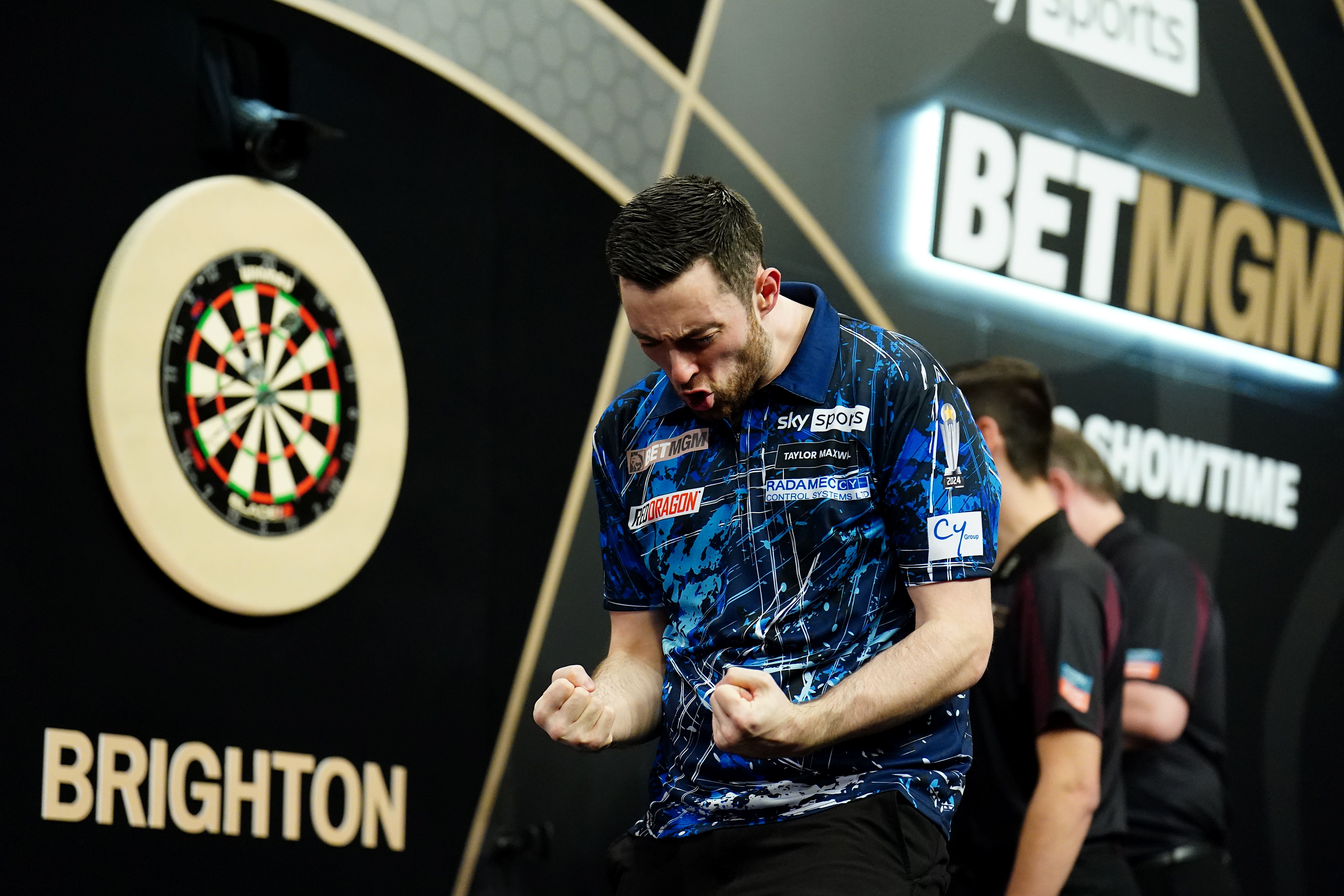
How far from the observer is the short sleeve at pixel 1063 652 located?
3252 mm

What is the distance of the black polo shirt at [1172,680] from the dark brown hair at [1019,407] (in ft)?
2.91

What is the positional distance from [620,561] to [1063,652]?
1.35 metres

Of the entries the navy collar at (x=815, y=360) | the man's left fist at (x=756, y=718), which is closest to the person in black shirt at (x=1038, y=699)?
the navy collar at (x=815, y=360)

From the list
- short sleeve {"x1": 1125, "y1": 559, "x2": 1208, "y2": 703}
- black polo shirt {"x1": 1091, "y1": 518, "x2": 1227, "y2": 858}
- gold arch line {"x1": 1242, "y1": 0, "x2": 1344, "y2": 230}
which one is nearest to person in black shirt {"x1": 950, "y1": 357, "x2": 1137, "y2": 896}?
black polo shirt {"x1": 1091, "y1": 518, "x2": 1227, "y2": 858}

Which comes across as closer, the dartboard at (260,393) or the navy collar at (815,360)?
the navy collar at (815,360)

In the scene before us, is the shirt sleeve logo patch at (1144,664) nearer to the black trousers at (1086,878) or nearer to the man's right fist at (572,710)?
the black trousers at (1086,878)

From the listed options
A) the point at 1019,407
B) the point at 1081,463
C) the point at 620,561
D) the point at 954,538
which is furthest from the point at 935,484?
the point at 1081,463

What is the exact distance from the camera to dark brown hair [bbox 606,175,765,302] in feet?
6.55

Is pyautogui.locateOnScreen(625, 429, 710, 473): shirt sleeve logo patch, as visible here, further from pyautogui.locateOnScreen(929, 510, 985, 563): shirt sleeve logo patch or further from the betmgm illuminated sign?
the betmgm illuminated sign

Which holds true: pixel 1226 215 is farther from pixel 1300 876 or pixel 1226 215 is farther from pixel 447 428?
pixel 447 428

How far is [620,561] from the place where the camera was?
2279 mm

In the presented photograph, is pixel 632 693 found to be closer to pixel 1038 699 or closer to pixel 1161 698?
pixel 1038 699

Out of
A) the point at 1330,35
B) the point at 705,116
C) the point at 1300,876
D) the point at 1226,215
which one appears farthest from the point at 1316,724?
the point at 705,116

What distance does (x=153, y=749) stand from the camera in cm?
307
